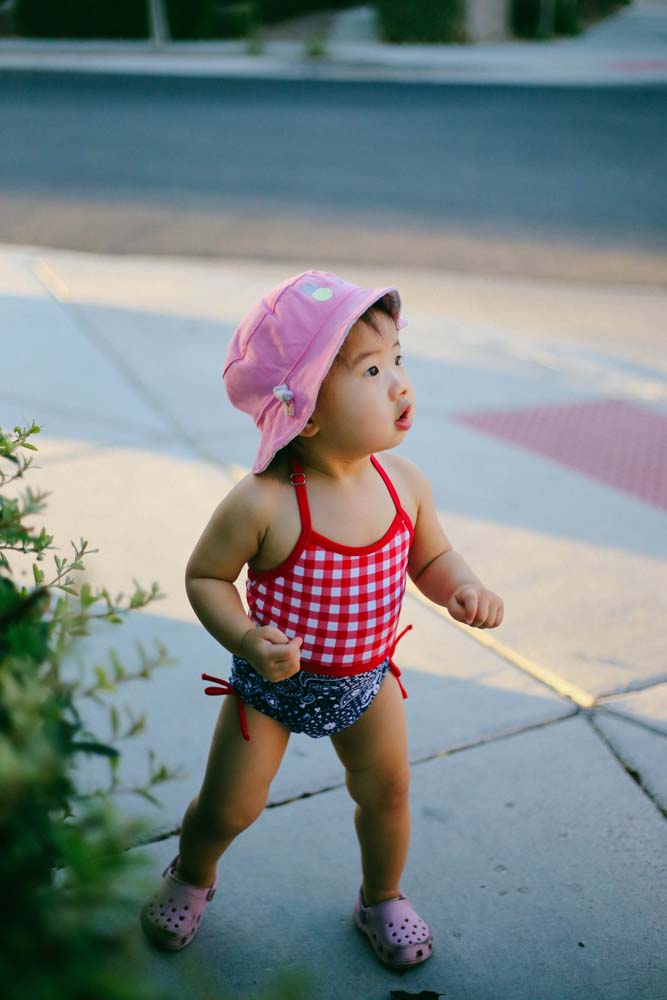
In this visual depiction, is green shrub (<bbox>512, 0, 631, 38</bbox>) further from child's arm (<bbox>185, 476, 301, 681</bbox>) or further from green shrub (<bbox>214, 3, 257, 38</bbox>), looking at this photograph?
child's arm (<bbox>185, 476, 301, 681</bbox>)

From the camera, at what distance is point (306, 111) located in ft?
47.3

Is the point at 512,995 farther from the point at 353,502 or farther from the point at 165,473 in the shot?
the point at 165,473

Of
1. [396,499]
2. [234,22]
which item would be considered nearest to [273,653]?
[396,499]

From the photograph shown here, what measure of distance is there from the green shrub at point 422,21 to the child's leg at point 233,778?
79.5 ft

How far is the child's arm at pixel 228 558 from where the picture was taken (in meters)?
1.85

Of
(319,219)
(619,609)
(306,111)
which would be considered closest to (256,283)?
(319,219)

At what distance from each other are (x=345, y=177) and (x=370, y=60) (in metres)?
11.2

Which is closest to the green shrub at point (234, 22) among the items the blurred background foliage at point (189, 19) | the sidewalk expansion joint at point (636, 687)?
the blurred background foliage at point (189, 19)

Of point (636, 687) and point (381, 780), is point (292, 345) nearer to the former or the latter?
point (381, 780)

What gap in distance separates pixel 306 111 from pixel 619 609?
12428 mm

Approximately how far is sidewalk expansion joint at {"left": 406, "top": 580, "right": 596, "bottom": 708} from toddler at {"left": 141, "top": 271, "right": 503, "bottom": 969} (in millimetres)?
721

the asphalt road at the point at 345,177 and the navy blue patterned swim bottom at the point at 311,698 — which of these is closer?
the navy blue patterned swim bottom at the point at 311,698

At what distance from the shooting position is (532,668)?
9.71ft

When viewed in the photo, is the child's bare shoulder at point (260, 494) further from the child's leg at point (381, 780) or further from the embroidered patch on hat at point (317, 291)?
the child's leg at point (381, 780)
